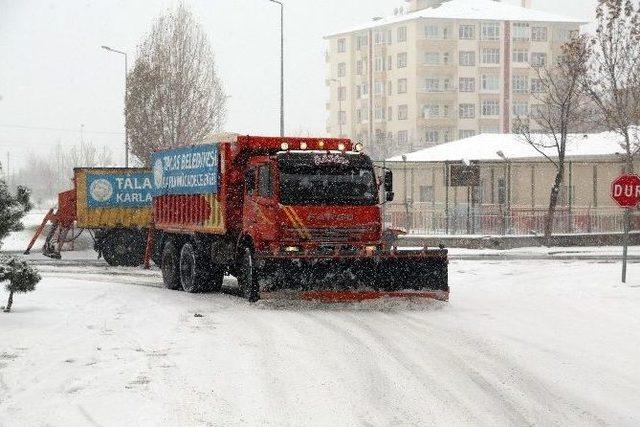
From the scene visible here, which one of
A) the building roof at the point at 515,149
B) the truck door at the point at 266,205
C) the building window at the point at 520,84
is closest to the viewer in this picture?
the truck door at the point at 266,205

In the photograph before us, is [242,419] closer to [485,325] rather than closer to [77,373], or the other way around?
[77,373]

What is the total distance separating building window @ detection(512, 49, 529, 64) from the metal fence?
84.7 m

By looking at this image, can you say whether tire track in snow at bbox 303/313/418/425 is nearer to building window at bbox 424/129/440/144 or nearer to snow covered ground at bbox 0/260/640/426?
snow covered ground at bbox 0/260/640/426

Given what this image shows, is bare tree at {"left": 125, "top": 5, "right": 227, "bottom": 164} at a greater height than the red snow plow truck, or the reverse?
bare tree at {"left": 125, "top": 5, "right": 227, "bottom": 164}

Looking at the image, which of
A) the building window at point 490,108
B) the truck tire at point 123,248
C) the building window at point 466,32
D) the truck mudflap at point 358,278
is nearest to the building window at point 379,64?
the building window at point 466,32

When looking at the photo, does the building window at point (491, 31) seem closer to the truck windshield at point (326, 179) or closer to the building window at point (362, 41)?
the building window at point (362, 41)

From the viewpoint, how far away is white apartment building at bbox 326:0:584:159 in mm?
117688

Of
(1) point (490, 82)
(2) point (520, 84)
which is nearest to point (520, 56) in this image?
(2) point (520, 84)

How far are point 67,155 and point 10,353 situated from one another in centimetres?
17538

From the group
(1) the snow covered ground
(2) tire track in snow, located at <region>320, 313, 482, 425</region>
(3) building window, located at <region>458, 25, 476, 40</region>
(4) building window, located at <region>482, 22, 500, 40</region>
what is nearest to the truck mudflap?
(1) the snow covered ground

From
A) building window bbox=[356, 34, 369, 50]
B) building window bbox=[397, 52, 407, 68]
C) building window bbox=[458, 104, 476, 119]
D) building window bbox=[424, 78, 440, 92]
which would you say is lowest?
building window bbox=[458, 104, 476, 119]

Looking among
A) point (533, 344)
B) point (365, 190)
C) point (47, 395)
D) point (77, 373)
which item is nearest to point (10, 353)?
point (77, 373)

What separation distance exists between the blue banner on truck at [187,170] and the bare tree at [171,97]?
27156 millimetres

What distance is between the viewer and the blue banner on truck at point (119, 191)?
32344 millimetres
